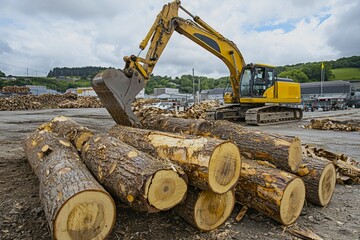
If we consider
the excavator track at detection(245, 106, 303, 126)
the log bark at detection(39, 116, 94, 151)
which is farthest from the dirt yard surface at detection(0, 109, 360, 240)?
the excavator track at detection(245, 106, 303, 126)

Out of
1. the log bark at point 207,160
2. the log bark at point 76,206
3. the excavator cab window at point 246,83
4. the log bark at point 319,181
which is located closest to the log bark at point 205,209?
the log bark at point 207,160

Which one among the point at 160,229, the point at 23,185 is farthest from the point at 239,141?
the point at 23,185

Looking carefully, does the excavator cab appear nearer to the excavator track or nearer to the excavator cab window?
the excavator cab window

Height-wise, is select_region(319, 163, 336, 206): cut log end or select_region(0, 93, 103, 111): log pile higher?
select_region(0, 93, 103, 111): log pile

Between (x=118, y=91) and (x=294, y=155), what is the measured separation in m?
3.78

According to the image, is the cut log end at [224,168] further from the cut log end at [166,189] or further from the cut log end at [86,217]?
the cut log end at [86,217]

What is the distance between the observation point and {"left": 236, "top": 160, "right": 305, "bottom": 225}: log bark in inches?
115

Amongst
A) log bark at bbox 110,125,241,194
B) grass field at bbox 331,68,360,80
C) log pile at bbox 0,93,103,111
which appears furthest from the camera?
grass field at bbox 331,68,360,80

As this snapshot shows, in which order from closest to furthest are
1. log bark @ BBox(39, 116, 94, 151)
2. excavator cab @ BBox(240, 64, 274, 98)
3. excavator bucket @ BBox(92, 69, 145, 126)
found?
log bark @ BBox(39, 116, 94, 151) < excavator bucket @ BBox(92, 69, 145, 126) < excavator cab @ BBox(240, 64, 274, 98)

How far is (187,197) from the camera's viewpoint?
2.88 m

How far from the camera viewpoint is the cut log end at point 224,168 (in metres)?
2.67

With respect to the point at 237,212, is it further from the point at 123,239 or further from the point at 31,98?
the point at 31,98

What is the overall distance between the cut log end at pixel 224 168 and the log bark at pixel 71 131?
2391mm

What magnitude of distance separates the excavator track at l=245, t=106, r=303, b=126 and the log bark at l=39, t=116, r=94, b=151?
8970mm
